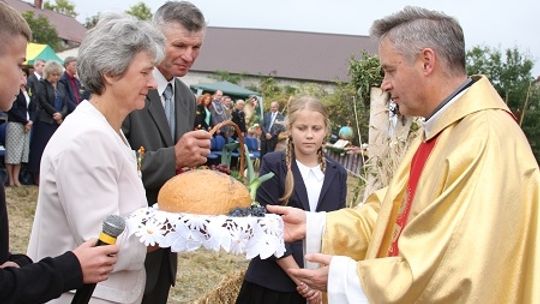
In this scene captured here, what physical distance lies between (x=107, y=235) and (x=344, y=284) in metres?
1.03

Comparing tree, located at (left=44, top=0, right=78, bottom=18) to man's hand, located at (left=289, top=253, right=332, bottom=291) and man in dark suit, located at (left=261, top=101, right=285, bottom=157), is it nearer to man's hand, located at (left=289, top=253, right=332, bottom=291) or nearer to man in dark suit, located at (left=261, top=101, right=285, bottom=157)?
man in dark suit, located at (left=261, top=101, right=285, bottom=157)

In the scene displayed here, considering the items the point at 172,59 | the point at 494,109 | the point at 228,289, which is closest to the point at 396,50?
the point at 494,109

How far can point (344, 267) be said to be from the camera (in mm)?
2617

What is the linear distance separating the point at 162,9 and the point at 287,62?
49.3 m

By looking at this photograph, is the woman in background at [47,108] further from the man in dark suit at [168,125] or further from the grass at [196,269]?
the man in dark suit at [168,125]

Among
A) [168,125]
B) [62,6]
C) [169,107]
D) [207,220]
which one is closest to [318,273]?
[207,220]

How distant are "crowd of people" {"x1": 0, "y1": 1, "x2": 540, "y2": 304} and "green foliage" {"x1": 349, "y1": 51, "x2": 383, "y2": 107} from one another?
1.74m

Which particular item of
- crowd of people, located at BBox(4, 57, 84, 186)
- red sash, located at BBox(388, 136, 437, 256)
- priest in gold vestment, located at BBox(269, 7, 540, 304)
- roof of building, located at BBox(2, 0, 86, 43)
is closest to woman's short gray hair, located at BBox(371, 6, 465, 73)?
priest in gold vestment, located at BBox(269, 7, 540, 304)

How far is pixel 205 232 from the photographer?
89.7 inches

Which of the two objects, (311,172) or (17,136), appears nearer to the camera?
(311,172)

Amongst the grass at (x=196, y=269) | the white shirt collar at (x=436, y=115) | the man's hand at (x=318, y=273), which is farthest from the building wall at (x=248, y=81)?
the man's hand at (x=318, y=273)

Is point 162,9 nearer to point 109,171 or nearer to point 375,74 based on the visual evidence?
point 109,171

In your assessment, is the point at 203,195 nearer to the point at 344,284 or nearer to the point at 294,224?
the point at 344,284

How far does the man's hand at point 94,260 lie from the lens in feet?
7.13
